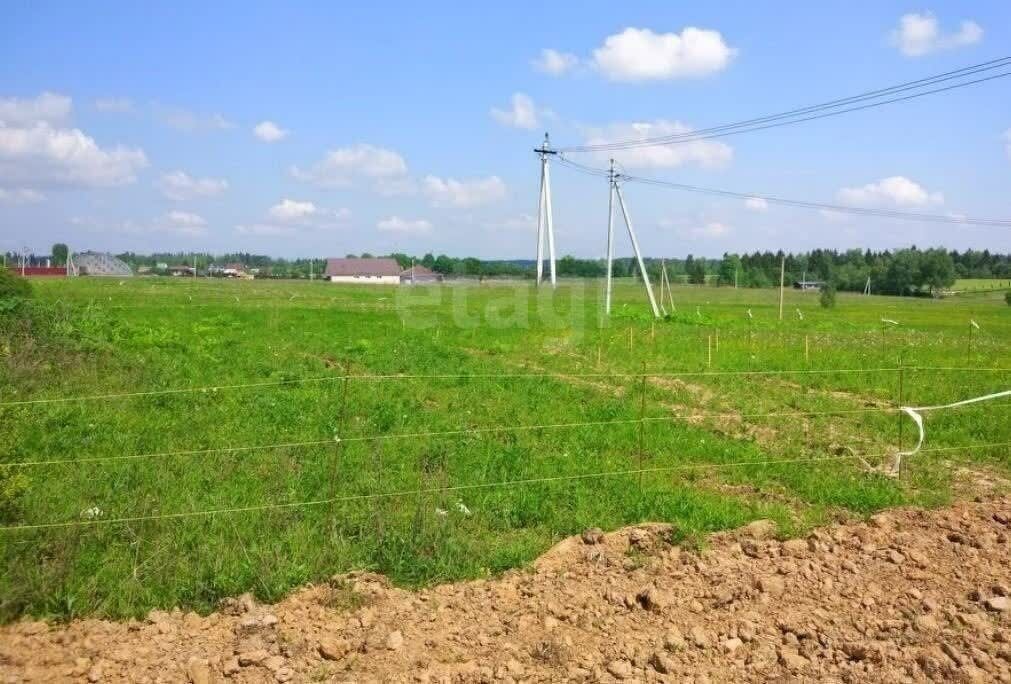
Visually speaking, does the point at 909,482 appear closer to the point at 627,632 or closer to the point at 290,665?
the point at 627,632

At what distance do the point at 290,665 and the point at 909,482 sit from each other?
6.72 meters

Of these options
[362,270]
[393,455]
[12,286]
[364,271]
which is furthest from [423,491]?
[362,270]

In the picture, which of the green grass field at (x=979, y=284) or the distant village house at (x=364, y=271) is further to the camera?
the distant village house at (x=364, y=271)

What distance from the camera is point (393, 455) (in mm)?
8680

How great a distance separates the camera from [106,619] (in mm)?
5016

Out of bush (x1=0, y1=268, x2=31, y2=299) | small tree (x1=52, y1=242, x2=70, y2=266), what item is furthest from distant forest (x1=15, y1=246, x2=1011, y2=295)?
bush (x1=0, y1=268, x2=31, y2=299)

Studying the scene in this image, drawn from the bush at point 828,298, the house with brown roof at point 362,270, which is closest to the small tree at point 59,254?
the house with brown roof at point 362,270

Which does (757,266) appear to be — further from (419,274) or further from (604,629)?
(604,629)

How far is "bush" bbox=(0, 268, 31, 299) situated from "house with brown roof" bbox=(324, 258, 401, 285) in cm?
5646

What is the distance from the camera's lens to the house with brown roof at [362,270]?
7938 cm

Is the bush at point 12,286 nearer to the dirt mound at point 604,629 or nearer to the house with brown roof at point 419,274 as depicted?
the dirt mound at point 604,629

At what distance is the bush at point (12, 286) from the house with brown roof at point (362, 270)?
2223 inches

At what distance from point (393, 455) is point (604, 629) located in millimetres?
4117

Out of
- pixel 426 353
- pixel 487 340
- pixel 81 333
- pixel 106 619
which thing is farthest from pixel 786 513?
pixel 487 340
